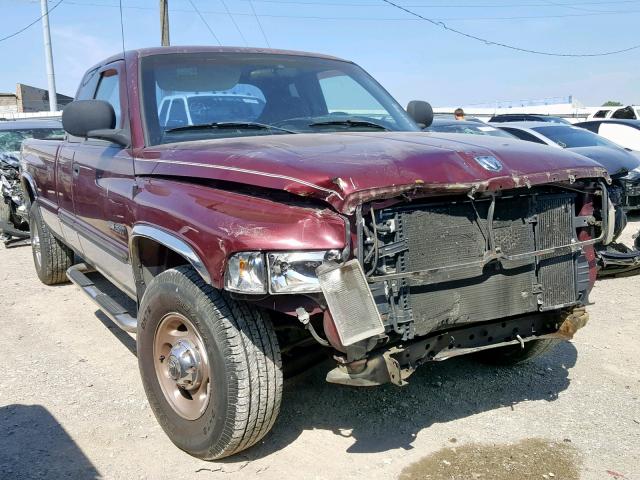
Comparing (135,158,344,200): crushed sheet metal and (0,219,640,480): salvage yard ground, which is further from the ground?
(135,158,344,200): crushed sheet metal

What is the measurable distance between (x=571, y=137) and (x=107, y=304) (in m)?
8.67

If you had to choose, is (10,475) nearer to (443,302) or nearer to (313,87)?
(443,302)

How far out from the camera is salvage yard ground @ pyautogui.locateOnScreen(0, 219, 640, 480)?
9.98ft

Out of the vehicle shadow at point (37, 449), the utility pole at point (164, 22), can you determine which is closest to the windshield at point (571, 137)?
the vehicle shadow at point (37, 449)

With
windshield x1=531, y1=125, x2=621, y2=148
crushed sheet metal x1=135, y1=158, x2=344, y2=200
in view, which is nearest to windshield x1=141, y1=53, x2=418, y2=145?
crushed sheet metal x1=135, y1=158, x2=344, y2=200

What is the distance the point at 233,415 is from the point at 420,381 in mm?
1605

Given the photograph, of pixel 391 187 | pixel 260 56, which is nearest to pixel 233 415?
pixel 391 187

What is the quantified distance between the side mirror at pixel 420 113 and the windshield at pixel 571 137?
20.4ft

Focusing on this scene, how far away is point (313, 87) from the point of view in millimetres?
4203

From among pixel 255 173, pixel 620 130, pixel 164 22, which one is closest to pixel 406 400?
pixel 255 173

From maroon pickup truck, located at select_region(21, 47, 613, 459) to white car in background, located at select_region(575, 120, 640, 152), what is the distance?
456 inches

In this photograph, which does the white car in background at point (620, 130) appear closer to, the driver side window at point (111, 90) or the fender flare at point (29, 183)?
the fender flare at point (29, 183)

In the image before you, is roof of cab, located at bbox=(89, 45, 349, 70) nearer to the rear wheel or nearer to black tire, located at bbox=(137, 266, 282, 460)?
black tire, located at bbox=(137, 266, 282, 460)

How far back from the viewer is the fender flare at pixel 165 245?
274 cm
